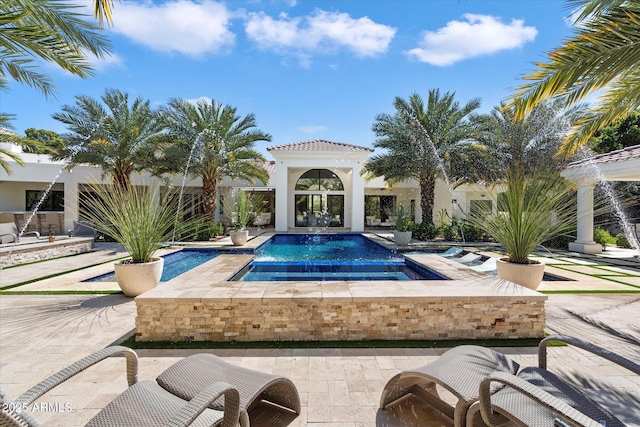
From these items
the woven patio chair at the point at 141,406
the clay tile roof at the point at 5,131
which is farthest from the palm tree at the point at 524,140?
the clay tile roof at the point at 5,131

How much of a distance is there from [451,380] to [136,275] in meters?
5.93

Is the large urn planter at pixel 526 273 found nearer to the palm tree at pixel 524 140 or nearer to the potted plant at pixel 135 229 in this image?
the potted plant at pixel 135 229

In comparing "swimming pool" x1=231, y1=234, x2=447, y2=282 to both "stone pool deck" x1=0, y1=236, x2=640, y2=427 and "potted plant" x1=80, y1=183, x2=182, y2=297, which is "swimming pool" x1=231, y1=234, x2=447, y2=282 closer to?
"potted plant" x1=80, y1=183, x2=182, y2=297

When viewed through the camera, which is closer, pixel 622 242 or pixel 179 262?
pixel 179 262

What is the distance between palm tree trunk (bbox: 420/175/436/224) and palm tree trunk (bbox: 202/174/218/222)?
10937mm

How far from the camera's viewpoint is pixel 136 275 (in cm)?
642

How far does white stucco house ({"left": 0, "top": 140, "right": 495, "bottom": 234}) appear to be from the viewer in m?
19.9

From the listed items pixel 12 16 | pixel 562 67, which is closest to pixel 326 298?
pixel 562 67

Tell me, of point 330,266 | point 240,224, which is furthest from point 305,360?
point 240,224

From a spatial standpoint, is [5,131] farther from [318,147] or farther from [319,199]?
[319,199]

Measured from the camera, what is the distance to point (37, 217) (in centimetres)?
1930

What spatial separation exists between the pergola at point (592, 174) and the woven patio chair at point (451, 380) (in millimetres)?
10676

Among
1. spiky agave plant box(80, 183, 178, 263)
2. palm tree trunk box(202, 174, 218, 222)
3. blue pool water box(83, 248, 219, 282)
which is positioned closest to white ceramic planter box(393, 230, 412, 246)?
blue pool water box(83, 248, 219, 282)

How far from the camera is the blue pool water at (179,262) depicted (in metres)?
8.80
